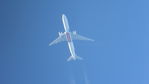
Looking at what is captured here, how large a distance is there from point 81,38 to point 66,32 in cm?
160

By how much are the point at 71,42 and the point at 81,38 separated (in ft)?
4.09

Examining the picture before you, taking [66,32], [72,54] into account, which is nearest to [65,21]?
[66,32]

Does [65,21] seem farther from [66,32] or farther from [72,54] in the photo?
[72,54]

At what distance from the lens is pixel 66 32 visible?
78.9 feet

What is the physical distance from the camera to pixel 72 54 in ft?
81.8

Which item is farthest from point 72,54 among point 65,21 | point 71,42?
point 65,21

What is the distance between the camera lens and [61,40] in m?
24.4

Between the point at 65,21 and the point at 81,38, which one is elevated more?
the point at 65,21

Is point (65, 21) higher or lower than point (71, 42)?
higher

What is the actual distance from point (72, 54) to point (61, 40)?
175cm

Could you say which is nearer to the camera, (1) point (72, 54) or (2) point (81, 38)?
(2) point (81, 38)

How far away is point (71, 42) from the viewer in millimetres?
24203

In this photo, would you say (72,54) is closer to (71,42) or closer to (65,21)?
(71,42)

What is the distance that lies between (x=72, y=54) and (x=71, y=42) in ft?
4.47
